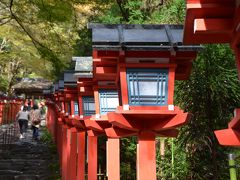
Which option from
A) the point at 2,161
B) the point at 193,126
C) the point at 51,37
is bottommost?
the point at 2,161

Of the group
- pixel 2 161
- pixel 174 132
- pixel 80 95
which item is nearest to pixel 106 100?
pixel 80 95

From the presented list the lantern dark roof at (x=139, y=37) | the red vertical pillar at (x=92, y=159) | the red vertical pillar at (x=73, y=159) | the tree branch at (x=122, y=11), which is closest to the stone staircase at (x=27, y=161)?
the red vertical pillar at (x=73, y=159)

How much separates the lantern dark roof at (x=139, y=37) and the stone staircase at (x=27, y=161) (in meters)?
9.46

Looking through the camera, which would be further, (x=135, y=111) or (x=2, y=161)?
(x=2, y=161)

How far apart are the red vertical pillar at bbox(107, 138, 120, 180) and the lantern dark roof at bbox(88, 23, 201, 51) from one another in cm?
247

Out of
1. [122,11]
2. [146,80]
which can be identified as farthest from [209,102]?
[122,11]

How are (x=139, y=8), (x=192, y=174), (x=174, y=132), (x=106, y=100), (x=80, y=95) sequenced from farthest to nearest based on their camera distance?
(x=139, y=8) < (x=80, y=95) < (x=192, y=174) < (x=106, y=100) < (x=174, y=132)

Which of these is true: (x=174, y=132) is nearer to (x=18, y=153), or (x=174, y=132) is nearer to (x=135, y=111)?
(x=135, y=111)

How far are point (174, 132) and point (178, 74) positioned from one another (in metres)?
0.95

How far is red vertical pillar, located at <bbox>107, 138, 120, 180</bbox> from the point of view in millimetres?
6739

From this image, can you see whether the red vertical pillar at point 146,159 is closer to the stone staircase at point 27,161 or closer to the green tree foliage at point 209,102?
the green tree foliage at point 209,102

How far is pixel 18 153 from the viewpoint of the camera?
18391mm

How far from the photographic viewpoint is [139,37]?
512 centimetres

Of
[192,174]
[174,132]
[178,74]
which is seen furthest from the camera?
[192,174]
